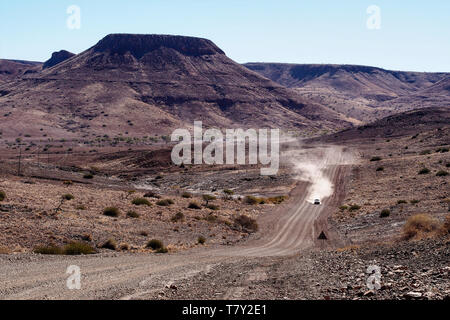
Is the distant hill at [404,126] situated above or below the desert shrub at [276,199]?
above

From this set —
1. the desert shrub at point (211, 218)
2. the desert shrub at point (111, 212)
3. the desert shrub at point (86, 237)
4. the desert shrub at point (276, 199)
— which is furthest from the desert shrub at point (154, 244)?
the desert shrub at point (276, 199)

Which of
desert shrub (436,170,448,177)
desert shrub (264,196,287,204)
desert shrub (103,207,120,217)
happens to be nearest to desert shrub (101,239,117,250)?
desert shrub (103,207,120,217)

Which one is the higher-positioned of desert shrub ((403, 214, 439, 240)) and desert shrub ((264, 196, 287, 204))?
desert shrub ((403, 214, 439, 240))

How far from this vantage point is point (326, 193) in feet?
190

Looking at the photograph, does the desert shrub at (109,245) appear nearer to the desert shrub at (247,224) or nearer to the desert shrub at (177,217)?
the desert shrub at (177,217)

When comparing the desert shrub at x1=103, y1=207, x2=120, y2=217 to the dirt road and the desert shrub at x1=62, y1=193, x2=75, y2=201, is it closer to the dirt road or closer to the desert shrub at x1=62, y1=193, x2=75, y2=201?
the desert shrub at x1=62, y1=193, x2=75, y2=201

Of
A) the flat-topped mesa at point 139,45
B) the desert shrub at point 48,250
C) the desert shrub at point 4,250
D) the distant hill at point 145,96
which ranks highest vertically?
the flat-topped mesa at point 139,45

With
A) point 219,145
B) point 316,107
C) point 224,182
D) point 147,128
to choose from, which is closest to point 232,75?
point 316,107

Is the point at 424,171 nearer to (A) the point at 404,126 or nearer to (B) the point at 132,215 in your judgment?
(B) the point at 132,215

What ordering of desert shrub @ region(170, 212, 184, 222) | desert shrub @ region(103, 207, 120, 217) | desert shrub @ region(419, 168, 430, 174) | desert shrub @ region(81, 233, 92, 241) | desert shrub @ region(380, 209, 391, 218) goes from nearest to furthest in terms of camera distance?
desert shrub @ region(81, 233, 92, 241) → desert shrub @ region(103, 207, 120, 217) → desert shrub @ region(170, 212, 184, 222) → desert shrub @ region(380, 209, 391, 218) → desert shrub @ region(419, 168, 430, 174)

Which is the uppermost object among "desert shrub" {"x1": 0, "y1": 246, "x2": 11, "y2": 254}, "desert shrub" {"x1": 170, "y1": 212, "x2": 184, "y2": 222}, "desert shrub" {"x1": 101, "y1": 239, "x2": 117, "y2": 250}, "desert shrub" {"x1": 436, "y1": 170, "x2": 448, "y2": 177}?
"desert shrub" {"x1": 0, "y1": 246, "x2": 11, "y2": 254}

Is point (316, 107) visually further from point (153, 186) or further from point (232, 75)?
point (153, 186)

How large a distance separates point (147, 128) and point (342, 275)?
129715mm

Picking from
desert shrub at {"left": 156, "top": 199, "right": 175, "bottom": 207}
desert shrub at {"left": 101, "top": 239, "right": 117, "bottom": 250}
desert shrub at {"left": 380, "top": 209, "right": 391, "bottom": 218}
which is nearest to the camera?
desert shrub at {"left": 101, "top": 239, "right": 117, "bottom": 250}
